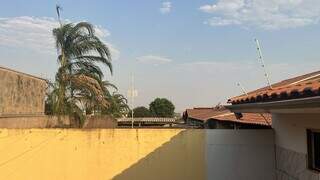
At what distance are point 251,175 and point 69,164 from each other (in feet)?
12.2

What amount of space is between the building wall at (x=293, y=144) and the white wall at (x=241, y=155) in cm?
28

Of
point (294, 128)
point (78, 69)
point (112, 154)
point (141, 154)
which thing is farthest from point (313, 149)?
point (78, 69)

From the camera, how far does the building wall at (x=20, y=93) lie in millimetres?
11312

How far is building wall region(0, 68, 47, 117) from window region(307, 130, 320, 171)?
6.67 metres

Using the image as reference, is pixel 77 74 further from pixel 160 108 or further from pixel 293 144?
pixel 160 108

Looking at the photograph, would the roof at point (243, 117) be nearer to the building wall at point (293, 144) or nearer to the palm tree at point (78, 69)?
the building wall at point (293, 144)

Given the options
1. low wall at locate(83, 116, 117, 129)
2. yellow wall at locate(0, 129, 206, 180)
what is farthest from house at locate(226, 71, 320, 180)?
low wall at locate(83, 116, 117, 129)

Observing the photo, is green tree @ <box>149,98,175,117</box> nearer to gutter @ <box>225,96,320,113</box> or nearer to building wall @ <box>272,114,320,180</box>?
building wall @ <box>272,114,320,180</box>

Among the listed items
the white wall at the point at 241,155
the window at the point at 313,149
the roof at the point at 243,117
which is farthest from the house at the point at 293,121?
the roof at the point at 243,117

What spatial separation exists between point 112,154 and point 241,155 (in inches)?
104

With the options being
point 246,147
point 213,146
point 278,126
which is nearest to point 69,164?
point 213,146

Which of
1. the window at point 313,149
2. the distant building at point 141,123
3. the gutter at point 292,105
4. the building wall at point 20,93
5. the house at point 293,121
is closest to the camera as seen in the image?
the gutter at point 292,105

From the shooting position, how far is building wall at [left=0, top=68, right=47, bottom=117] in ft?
37.1

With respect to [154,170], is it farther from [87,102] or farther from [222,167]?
[87,102]
